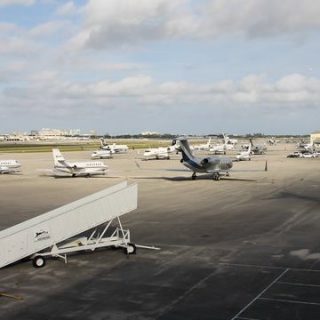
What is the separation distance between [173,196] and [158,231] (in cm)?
1864

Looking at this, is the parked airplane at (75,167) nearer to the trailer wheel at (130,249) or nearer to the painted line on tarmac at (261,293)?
the trailer wheel at (130,249)

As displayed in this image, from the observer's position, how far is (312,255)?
79.5 ft

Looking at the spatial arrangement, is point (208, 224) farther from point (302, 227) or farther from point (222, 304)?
point (222, 304)

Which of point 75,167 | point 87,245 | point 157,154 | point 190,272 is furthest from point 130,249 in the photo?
point 157,154

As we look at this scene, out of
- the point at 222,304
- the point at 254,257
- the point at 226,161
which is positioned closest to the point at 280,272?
the point at 254,257

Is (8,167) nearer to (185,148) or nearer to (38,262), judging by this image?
(185,148)

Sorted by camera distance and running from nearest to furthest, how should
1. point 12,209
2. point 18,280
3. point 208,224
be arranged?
point 18,280
point 208,224
point 12,209

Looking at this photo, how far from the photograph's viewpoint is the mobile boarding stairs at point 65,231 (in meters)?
21.5

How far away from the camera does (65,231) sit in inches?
902

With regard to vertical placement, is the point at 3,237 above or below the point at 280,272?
above

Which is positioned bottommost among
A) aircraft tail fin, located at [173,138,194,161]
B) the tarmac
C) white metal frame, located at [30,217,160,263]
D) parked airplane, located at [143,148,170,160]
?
the tarmac

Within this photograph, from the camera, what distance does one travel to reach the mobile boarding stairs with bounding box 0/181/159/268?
848 inches

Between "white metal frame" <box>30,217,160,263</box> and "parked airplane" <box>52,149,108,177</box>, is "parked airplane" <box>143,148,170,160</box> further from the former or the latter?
"white metal frame" <box>30,217,160,263</box>

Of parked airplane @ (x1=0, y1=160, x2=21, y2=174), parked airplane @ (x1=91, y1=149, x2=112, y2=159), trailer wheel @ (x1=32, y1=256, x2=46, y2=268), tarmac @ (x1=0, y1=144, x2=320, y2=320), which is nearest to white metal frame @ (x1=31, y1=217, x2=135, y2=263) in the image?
trailer wheel @ (x1=32, y1=256, x2=46, y2=268)
